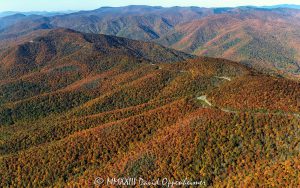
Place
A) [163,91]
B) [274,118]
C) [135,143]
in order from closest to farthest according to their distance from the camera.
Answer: [274,118], [135,143], [163,91]

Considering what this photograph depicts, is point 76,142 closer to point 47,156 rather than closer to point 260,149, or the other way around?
point 47,156

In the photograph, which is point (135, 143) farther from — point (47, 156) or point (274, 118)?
point (274, 118)

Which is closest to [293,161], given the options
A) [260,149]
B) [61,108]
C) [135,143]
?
[260,149]

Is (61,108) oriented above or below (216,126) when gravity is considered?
below

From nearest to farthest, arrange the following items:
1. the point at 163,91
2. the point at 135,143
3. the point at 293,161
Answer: the point at 293,161, the point at 135,143, the point at 163,91

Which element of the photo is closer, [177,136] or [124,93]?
[177,136]

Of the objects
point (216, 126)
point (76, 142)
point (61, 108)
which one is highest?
point (216, 126)

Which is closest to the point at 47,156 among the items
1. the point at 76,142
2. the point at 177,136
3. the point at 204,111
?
the point at 76,142

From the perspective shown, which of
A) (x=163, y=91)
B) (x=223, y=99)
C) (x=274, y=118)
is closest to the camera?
(x=274, y=118)

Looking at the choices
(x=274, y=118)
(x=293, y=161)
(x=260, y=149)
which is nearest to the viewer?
(x=293, y=161)
